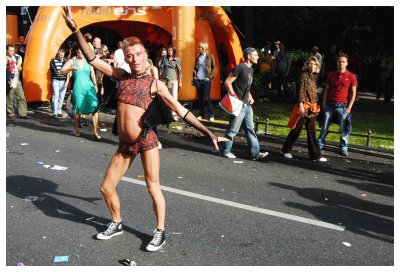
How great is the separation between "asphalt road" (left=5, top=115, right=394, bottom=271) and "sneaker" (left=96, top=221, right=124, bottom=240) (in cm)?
8

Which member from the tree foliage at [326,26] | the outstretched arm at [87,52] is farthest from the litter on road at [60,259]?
the tree foliage at [326,26]

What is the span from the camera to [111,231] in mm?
5008

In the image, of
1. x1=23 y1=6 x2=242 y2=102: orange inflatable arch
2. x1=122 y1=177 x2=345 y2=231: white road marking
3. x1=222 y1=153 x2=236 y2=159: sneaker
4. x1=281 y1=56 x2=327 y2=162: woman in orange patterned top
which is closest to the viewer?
x1=122 y1=177 x2=345 y2=231: white road marking

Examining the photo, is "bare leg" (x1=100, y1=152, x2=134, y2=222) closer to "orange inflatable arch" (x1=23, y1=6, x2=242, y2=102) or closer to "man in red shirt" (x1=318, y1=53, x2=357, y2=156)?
"man in red shirt" (x1=318, y1=53, x2=357, y2=156)

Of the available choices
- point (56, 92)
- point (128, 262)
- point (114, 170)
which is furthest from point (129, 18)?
point (128, 262)

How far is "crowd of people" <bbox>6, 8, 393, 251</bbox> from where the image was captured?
15.2ft

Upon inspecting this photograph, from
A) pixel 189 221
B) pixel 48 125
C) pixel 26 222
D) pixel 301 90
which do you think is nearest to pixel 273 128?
pixel 301 90

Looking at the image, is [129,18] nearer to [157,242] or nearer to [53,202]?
[53,202]

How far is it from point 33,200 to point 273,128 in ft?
22.3

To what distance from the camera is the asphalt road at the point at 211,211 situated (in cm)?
464

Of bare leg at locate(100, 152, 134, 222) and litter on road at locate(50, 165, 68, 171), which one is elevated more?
bare leg at locate(100, 152, 134, 222)

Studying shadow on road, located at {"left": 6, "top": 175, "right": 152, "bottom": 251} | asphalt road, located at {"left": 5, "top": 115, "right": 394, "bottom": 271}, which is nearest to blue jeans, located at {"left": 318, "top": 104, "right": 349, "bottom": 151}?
asphalt road, located at {"left": 5, "top": 115, "right": 394, "bottom": 271}

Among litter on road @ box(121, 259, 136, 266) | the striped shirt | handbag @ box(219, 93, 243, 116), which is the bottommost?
litter on road @ box(121, 259, 136, 266)

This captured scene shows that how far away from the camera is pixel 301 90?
8.56 m
